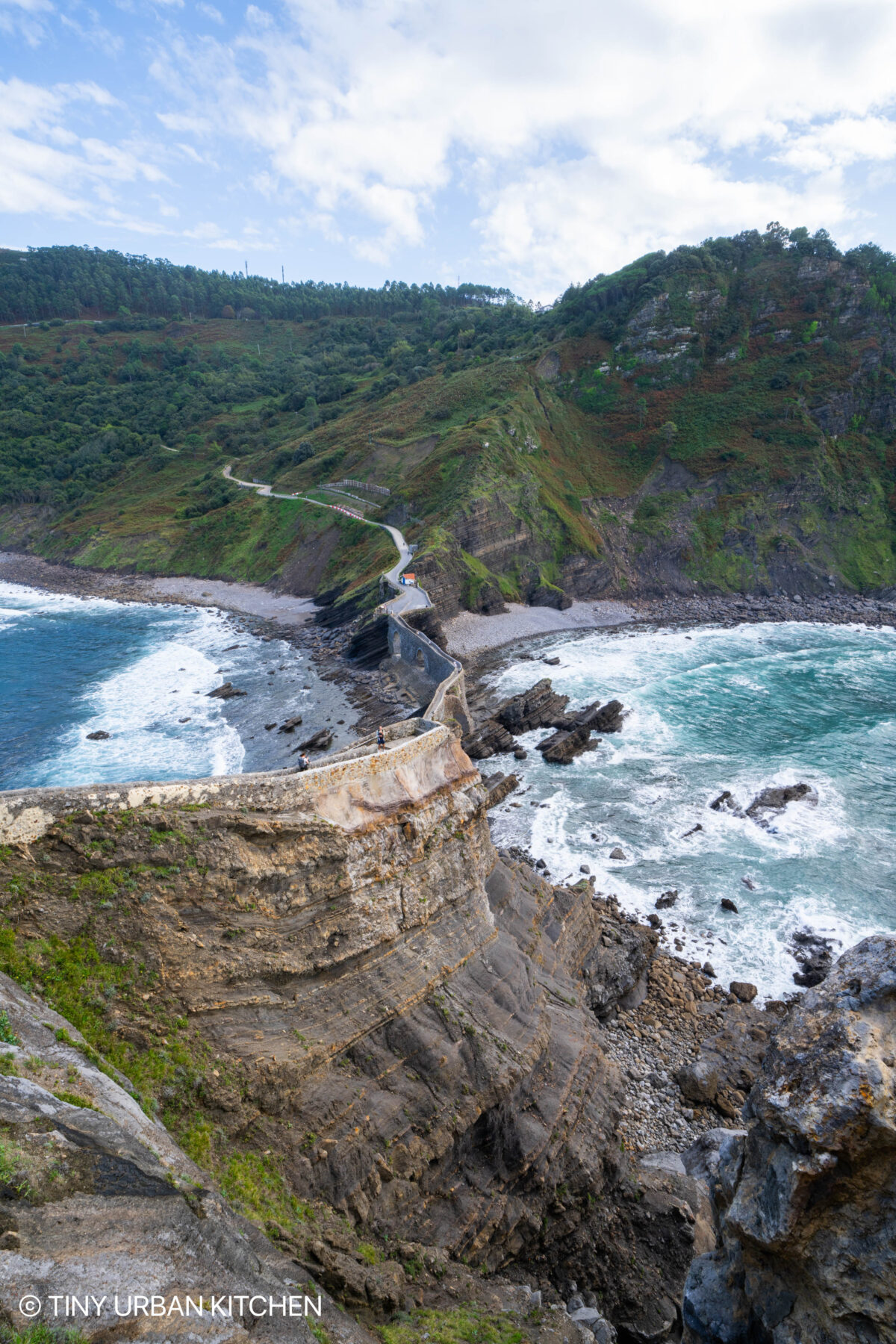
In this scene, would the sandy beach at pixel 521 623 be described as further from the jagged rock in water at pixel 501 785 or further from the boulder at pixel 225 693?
the jagged rock in water at pixel 501 785

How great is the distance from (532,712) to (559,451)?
2047 inches

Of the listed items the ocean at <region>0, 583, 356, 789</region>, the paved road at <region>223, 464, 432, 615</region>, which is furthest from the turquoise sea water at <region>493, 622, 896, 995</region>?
the ocean at <region>0, 583, 356, 789</region>

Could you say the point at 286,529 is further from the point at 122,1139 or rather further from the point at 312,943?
the point at 122,1139

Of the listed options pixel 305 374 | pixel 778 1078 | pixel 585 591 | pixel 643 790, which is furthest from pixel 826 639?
pixel 305 374

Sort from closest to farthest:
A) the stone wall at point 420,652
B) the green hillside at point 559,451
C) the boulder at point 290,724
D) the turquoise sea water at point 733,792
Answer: the turquoise sea water at point 733,792 < the boulder at point 290,724 < the stone wall at point 420,652 < the green hillside at point 559,451

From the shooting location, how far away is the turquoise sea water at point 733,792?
27.0 metres

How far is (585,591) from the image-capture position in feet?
228

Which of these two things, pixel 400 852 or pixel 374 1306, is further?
pixel 400 852

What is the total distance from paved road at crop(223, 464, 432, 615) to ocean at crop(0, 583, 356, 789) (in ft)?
28.8

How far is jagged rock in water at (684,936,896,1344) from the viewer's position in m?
7.61

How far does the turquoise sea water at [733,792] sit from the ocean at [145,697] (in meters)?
14.7

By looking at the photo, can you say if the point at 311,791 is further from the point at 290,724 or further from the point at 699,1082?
the point at 290,724

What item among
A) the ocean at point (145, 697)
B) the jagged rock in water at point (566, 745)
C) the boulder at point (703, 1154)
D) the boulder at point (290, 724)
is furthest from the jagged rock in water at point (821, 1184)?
the boulder at point (290, 724)

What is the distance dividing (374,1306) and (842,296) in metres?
112
